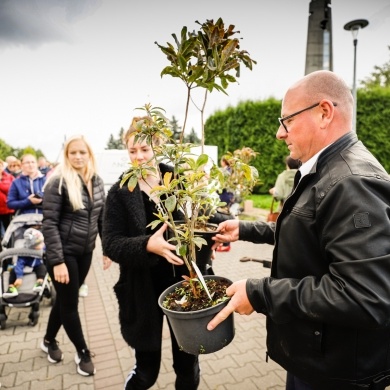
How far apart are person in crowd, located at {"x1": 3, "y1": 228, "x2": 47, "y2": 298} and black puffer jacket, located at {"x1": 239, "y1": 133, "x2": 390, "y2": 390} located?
3.70 metres

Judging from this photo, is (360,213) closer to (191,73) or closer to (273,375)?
(191,73)

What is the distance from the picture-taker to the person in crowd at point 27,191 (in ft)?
16.2

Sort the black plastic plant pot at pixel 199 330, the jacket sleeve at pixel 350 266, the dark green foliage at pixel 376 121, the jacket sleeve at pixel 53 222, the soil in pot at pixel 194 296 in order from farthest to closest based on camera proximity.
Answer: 1. the dark green foliage at pixel 376 121
2. the jacket sleeve at pixel 53 222
3. the soil in pot at pixel 194 296
4. the black plastic plant pot at pixel 199 330
5. the jacket sleeve at pixel 350 266

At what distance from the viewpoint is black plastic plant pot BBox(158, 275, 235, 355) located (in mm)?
1430

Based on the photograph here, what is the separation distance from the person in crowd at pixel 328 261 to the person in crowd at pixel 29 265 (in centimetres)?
357

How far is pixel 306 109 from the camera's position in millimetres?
1368

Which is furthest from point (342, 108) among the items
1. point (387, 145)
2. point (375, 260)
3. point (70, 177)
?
point (387, 145)

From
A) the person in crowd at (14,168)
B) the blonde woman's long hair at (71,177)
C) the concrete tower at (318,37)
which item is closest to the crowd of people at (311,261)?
the blonde woman's long hair at (71,177)

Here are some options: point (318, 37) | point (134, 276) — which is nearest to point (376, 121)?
point (318, 37)

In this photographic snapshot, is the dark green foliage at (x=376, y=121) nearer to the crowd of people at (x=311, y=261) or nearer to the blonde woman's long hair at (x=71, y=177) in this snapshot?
the blonde woman's long hair at (x=71, y=177)

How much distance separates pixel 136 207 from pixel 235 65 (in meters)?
1.05

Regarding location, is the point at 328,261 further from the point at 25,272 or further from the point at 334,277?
the point at 25,272

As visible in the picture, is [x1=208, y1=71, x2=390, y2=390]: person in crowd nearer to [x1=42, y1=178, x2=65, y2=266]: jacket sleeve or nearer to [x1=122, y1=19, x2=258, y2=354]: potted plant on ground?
[x1=122, y1=19, x2=258, y2=354]: potted plant on ground

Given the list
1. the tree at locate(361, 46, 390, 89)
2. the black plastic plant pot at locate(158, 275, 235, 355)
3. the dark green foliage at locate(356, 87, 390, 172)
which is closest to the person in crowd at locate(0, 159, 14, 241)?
the black plastic plant pot at locate(158, 275, 235, 355)
